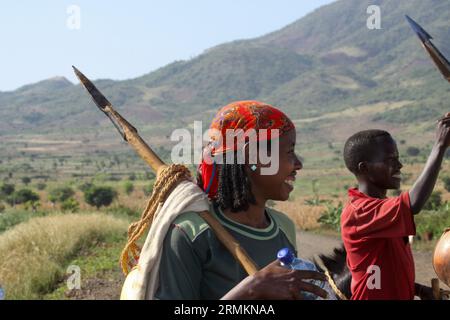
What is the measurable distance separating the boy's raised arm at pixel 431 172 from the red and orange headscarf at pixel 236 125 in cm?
96

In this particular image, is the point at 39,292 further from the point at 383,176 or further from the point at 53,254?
the point at 383,176

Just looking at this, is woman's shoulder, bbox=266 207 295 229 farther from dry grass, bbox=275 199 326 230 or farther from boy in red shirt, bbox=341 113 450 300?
dry grass, bbox=275 199 326 230

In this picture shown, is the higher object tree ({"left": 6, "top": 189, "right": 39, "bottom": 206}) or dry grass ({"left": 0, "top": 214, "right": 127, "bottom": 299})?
dry grass ({"left": 0, "top": 214, "right": 127, "bottom": 299})

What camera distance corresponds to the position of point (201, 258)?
95.4 inches

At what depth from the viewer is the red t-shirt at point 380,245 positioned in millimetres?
3438

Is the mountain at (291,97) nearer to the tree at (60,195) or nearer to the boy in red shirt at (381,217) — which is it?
the tree at (60,195)

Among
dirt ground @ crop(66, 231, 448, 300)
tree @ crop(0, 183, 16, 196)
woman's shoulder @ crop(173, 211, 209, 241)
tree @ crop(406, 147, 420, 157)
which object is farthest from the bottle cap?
tree @ crop(406, 147, 420, 157)

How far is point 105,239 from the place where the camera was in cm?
1655

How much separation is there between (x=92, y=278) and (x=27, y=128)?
16133cm

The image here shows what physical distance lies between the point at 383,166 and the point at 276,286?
66.3 inches

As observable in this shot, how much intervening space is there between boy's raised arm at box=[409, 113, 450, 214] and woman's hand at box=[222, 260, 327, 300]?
1304mm

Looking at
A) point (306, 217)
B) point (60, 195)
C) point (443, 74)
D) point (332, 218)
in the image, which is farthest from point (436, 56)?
point (60, 195)

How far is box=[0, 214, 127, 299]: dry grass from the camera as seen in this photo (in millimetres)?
11531

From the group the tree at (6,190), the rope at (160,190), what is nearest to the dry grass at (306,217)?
the rope at (160,190)
